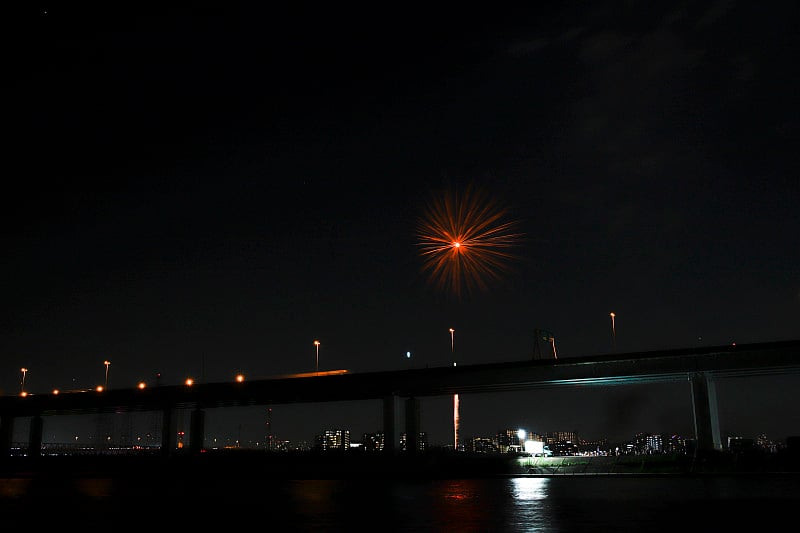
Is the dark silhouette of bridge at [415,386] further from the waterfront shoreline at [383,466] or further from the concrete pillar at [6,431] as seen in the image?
the waterfront shoreline at [383,466]

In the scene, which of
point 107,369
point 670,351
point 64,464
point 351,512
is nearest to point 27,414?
point 107,369

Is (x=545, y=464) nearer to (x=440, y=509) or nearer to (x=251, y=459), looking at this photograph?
(x=251, y=459)

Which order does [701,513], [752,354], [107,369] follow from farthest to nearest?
[107,369]
[752,354]
[701,513]

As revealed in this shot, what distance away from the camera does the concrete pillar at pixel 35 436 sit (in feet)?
426

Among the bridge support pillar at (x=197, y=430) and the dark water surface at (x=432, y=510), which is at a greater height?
the bridge support pillar at (x=197, y=430)

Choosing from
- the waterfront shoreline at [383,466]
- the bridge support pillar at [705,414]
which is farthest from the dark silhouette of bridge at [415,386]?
the waterfront shoreline at [383,466]

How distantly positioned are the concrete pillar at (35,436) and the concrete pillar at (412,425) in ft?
Answer: 230

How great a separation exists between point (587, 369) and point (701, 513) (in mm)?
54723

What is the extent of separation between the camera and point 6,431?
433 ft

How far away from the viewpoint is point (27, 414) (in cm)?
13562

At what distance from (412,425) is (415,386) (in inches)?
209

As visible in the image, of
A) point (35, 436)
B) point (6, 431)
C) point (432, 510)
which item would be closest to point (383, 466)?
point (432, 510)

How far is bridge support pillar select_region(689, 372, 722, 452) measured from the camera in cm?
7762

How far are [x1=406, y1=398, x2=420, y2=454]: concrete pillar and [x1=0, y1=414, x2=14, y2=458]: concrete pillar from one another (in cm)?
7421
